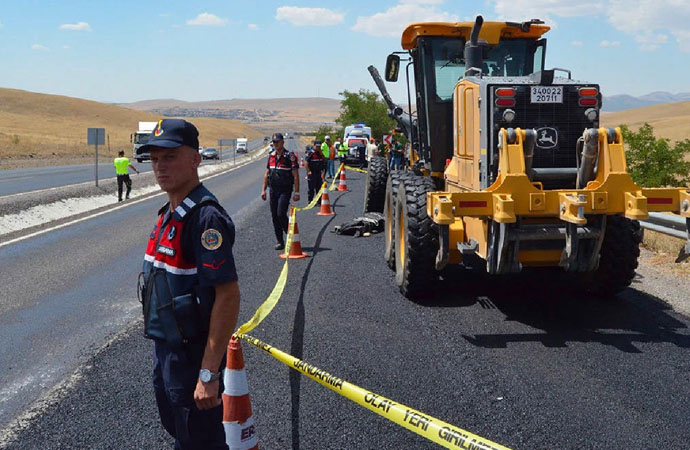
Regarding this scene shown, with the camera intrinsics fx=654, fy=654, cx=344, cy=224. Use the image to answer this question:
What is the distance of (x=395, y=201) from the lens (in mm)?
8836

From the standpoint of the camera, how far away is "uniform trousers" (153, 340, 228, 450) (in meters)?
3.00

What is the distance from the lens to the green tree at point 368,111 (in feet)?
217

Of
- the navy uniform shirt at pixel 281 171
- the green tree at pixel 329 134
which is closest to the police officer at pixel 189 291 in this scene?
the navy uniform shirt at pixel 281 171

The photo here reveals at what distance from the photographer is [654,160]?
44.5 ft

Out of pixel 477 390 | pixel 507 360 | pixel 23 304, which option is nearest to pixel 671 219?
pixel 507 360

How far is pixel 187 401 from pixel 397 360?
2833mm

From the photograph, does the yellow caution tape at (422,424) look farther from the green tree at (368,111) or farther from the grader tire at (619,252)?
the green tree at (368,111)

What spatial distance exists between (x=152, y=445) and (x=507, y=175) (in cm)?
400

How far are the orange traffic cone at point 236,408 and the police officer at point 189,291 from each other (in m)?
0.29

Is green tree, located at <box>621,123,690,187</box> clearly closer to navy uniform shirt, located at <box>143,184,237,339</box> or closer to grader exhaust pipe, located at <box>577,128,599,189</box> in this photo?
grader exhaust pipe, located at <box>577,128,599,189</box>

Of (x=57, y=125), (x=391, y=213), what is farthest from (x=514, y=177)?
(x=57, y=125)

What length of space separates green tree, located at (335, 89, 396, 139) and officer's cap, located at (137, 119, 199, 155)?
204ft

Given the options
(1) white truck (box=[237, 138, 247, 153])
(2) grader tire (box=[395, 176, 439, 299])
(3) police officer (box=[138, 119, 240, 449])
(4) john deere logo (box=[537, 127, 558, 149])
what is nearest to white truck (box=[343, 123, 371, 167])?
(2) grader tire (box=[395, 176, 439, 299])

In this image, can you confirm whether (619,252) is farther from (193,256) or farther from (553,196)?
(193,256)
